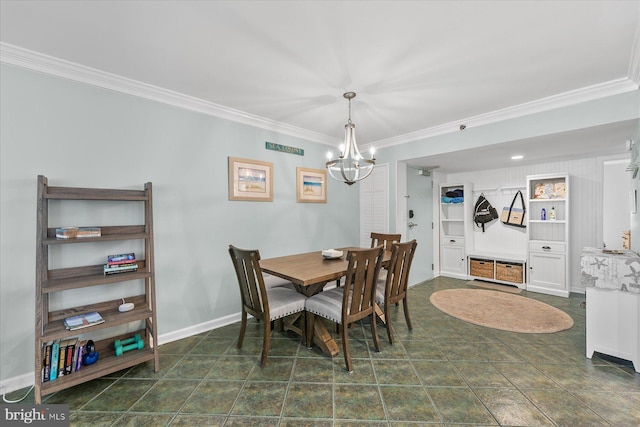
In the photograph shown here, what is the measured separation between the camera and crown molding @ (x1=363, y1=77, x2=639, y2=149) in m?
2.29

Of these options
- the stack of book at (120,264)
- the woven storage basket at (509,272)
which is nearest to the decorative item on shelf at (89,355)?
the stack of book at (120,264)

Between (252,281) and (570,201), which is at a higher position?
(570,201)

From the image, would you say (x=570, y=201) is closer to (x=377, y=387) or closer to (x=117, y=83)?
(x=377, y=387)

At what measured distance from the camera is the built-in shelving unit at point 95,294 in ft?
5.57

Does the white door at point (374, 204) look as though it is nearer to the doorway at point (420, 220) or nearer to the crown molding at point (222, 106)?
the doorway at point (420, 220)

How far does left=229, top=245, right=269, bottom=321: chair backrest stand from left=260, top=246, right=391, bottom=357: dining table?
0.20 metres

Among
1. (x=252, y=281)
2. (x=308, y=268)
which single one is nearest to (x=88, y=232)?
(x=252, y=281)

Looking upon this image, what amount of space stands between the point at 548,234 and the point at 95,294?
6109 millimetres

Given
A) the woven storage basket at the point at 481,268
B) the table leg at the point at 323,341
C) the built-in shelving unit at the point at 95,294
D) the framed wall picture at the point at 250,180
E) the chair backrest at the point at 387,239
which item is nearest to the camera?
the built-in shelving unit at the point at 95,294

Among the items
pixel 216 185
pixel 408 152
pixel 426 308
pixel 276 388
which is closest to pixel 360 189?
pixel 408 152

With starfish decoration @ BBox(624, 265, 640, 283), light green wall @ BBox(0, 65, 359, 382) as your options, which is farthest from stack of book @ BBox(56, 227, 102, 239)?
starfish decoration @ BBox(624, 265, 640, 283)

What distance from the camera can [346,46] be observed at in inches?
71.5

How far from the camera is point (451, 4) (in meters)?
1.46

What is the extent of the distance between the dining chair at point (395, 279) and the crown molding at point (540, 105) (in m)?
1.81
